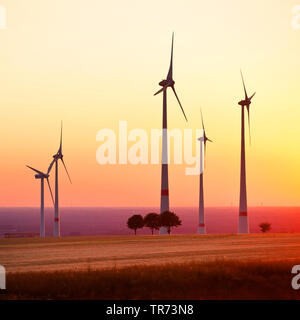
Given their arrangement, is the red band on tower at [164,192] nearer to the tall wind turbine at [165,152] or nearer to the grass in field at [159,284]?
the tall wind turbine at [165,152]

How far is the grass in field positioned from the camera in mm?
28250

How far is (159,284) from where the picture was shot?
1183 inches

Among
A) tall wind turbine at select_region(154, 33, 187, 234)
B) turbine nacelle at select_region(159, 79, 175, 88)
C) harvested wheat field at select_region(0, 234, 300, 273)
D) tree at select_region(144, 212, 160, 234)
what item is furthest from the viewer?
tree at select_region(144, 212, 160, 234)

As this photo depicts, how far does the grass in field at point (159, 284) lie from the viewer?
28.2m

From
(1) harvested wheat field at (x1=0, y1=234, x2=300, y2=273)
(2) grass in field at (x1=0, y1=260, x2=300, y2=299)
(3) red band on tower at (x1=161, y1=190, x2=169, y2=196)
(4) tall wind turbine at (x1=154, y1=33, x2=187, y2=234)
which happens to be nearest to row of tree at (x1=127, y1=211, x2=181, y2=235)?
(4) tall wind turbine at (x1=154, y1=33, x2=187, y2=234)

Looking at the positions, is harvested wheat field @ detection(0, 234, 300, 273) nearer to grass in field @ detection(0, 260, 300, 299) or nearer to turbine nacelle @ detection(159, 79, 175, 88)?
grass in field @ detection(0, 260, 300, 299)

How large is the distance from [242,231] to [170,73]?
126ft

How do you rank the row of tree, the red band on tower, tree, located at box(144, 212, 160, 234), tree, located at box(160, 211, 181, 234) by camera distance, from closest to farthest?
1. the red band on tower
2. tree, located at box(160, 211, 181, 234)
3. the row of tree
4. tree, located at box(144, 212, 160, 234)

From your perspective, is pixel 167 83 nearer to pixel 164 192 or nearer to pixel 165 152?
pixel 165 152

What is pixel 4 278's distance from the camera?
31828mm

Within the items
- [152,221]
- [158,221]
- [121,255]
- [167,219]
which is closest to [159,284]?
[121,255]

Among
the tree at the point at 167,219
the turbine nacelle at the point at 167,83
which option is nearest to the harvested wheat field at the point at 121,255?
the tree at the point at 167,219
